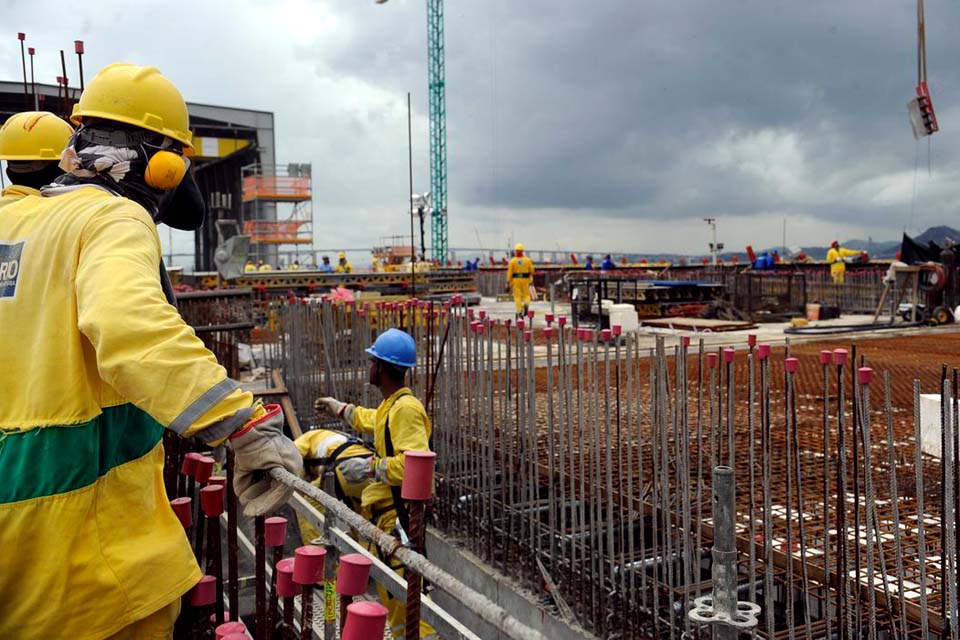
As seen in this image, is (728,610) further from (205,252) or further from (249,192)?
(205,252)

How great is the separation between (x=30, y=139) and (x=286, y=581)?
8.04 ft

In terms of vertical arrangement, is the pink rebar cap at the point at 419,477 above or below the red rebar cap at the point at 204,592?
above

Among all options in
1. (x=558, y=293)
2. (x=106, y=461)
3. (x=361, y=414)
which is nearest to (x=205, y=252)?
(x=558, y=293)

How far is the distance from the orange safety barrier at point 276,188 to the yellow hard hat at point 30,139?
3159 centimetres

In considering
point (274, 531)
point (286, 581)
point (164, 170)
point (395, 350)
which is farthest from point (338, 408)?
point (164, 170)

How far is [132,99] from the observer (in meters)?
2.23

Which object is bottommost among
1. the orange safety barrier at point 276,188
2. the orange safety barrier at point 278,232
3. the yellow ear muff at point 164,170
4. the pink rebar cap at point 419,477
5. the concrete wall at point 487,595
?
the concrete wall at point 487,595

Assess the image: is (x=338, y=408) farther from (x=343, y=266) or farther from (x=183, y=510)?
(x=343, y=266)

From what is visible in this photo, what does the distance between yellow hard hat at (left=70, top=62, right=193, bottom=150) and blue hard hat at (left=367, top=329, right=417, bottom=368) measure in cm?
246

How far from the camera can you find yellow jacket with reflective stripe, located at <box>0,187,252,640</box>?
168cm

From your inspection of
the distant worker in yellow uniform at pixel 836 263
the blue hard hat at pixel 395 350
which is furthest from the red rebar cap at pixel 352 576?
the distant worker in yellow uniform at pixel 836 263

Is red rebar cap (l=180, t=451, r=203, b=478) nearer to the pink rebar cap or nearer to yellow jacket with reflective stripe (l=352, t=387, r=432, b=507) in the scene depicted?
yellow jacket with reflective stripe (l=352, t=387, r=432, b=507)

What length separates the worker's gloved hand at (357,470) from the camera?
435 centimetres

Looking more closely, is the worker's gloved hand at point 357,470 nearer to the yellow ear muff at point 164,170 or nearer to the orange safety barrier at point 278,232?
the yellow ear muff at point 164,170
